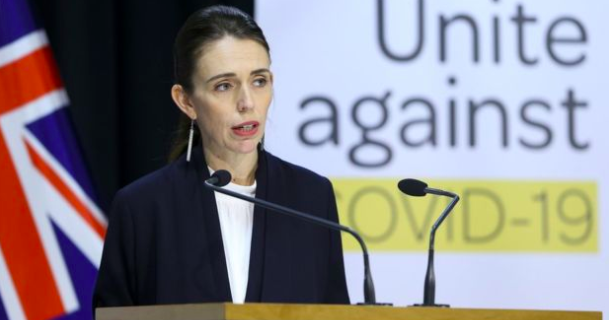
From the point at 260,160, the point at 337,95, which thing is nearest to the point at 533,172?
the point at 337,95

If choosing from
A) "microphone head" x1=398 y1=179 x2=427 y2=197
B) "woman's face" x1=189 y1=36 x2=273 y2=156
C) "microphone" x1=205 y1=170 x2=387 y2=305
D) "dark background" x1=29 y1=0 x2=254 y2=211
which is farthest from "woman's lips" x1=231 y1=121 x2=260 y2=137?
"dark background" x1=29 y1=0 x2=254 y2=211

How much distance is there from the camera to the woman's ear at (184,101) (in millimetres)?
2510

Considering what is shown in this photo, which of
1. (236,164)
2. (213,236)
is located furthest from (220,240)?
(236,164)

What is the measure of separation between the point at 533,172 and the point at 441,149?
0.34m

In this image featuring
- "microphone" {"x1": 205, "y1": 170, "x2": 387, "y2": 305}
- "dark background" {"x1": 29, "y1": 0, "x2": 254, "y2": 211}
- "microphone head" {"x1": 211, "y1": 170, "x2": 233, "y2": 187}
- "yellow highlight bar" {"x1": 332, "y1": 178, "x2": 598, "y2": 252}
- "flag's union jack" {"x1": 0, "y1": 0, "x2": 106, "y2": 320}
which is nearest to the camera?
"microphone" {"x1": 205, "y1": 170, "x2": 387, "y2": 305}

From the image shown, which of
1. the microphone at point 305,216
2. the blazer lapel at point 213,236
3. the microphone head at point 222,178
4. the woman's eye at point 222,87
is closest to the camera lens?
the microphone at point 305,216

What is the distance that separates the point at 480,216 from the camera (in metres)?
3.76

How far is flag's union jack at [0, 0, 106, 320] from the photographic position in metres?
3.35

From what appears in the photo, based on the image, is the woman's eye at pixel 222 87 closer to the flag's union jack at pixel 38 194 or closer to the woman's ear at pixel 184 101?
the woman's ear at pixel 184 101

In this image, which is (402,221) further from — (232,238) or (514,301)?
(232,238)

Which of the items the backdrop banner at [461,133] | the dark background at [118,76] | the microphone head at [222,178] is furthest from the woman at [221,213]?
the backdrop banner at [461,133]

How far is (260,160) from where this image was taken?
8.23 ft

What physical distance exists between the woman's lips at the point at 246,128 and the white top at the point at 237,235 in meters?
0.13

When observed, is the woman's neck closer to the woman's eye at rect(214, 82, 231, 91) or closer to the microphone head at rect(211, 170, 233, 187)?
the woman's eye at rect(214, 82, 231, 91)
